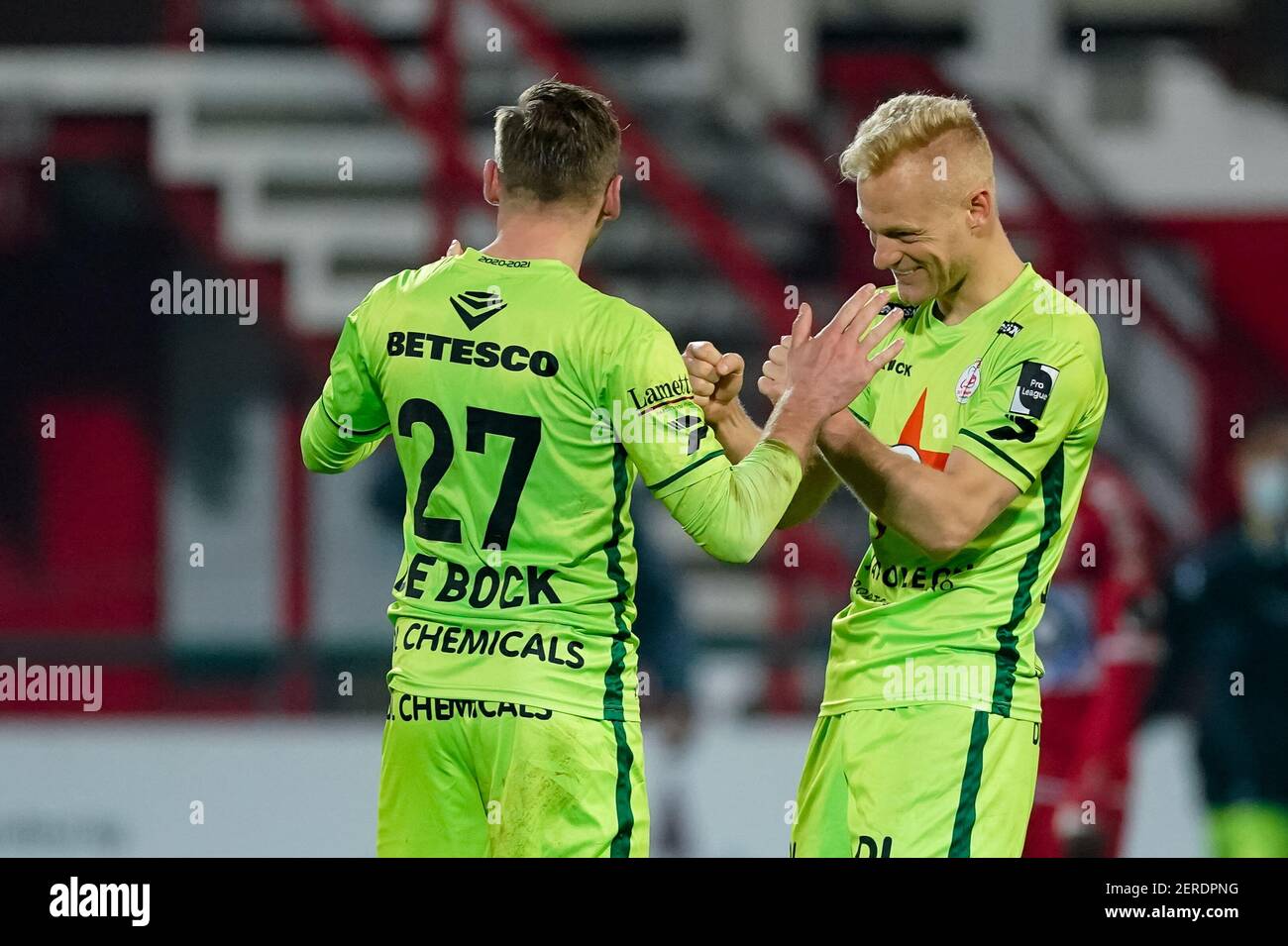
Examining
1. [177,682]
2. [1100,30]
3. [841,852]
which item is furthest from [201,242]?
[841,852]

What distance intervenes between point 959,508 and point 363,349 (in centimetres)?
94

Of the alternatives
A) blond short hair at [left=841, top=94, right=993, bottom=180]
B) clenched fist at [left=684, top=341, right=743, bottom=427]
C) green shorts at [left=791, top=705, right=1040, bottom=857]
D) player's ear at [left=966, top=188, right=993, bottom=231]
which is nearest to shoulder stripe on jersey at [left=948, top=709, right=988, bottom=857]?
green shorts at [left=791, top=705, right=1040, bottom=857]

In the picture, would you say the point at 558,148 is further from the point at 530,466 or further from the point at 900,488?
the point at 900,488

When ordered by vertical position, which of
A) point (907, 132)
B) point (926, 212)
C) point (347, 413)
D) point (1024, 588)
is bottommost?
point (1024, 588)

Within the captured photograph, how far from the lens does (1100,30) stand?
6.18 metres

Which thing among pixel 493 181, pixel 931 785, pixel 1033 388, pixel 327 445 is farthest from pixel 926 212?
pixel 327 445

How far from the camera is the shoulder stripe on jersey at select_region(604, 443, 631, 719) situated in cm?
269

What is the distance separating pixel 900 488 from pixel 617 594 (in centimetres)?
46

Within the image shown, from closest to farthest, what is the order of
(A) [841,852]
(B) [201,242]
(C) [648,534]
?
(A) [841,852], (C) [648,534], (B) [201,242]

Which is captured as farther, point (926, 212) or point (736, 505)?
point (926, 212)

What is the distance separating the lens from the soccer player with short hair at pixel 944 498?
275cm

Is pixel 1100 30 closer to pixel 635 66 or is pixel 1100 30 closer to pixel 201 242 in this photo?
pixel 635 66

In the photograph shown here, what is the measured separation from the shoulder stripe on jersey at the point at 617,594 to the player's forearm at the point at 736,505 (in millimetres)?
89

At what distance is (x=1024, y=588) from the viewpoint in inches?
110
